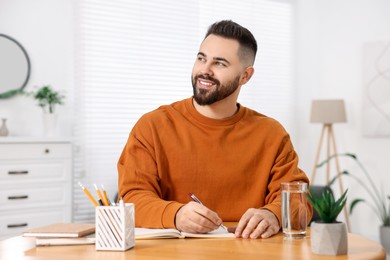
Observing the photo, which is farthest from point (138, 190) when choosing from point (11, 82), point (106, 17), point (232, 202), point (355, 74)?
point (355, 74)

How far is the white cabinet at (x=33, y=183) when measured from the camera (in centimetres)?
398

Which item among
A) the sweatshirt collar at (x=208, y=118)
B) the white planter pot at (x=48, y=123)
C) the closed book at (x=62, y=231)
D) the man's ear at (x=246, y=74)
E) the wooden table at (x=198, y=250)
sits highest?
the man's ear at (x=246, y=74)

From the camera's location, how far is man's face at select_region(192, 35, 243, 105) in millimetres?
2041

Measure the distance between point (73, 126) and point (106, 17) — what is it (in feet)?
3.09

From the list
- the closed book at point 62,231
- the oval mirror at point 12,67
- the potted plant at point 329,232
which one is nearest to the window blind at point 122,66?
the oval mirror at point 12,67

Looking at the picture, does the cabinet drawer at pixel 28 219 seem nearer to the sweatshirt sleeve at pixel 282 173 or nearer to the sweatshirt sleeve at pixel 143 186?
the sweatshirt sleeve at pixel 143 186

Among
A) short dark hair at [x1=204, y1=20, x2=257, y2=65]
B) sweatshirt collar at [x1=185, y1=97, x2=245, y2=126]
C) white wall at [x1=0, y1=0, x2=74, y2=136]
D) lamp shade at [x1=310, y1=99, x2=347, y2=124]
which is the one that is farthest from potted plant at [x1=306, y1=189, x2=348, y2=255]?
lamp shade at [x1=310, y1=99, x2=347, y2=124]

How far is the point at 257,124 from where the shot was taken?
6.96 feet

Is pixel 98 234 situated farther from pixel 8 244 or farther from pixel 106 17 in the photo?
pixel 106 17

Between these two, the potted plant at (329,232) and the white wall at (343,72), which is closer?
the potted plant at (329,232)

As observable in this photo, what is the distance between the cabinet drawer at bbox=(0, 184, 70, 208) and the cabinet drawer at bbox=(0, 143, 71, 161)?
22 centimetres

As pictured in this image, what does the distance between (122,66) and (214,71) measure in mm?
3115

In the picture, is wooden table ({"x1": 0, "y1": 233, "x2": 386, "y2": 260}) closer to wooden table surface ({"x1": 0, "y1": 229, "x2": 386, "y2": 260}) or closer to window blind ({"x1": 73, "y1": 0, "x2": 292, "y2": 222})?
wooden table surface ({"x1": 0, "y1": 229, "x2": 386, "y2": 260})

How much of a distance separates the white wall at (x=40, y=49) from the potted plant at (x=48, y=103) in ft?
0.45
